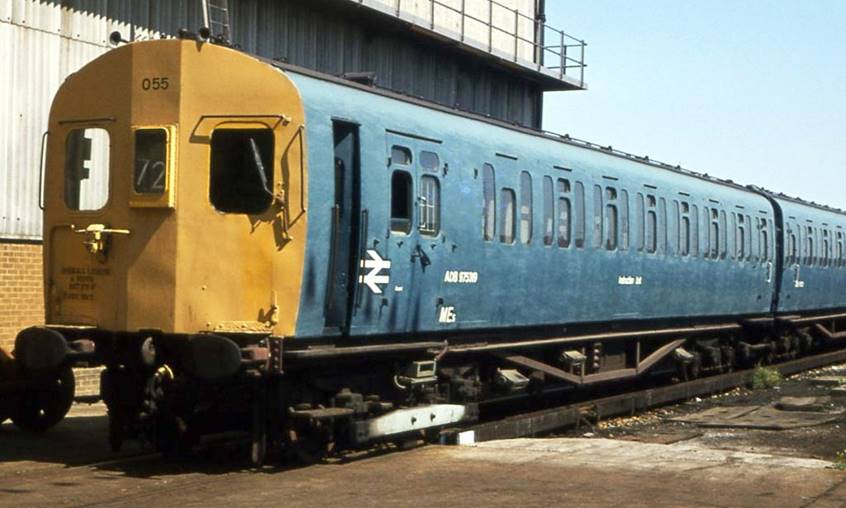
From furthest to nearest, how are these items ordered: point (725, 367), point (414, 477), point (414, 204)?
point (725, 367)
point (414, 204)
point (414, 477)

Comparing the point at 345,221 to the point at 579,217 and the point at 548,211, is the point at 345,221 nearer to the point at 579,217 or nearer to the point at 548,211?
the point at 548,211

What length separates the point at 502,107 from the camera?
98.8ft

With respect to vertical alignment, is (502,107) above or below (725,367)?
above

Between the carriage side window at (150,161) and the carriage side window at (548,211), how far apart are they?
5572mm

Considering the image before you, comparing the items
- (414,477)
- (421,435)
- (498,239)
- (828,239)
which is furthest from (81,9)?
(828,239)

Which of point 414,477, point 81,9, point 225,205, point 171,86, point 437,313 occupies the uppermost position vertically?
point 81,9

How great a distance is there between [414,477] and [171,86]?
3.71m

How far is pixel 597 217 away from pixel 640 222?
63.4 inches

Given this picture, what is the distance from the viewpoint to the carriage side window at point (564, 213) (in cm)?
1608

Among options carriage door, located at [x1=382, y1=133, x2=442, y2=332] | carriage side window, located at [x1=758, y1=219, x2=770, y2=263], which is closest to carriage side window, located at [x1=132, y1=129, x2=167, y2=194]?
carriage door, located at [x1=382, y1=133, x2=442, y2=332]

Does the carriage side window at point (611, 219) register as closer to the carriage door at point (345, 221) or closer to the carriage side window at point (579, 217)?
the carriage side window at point (579, 217)

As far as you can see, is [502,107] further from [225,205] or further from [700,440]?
[225,205]

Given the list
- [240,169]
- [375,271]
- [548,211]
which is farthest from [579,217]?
[240,169]

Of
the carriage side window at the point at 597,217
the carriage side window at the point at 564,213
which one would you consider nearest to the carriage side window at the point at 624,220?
the carriage side window at the point at 597,217
